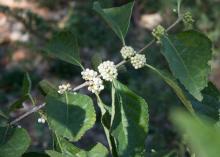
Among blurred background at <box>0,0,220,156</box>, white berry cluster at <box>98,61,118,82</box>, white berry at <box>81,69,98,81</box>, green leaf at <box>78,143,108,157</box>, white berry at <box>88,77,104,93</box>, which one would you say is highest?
blurred background at <box>0,0,220,156</box>

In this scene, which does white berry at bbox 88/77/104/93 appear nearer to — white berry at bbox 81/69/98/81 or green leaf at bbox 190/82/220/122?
white berry at bbox 81/69/98/81

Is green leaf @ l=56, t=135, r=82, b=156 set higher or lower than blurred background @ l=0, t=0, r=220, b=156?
lower

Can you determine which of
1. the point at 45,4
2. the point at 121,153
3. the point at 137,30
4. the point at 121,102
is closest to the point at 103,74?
the point at 121,102

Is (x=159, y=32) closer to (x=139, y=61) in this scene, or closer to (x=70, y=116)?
(x=139, y=61)

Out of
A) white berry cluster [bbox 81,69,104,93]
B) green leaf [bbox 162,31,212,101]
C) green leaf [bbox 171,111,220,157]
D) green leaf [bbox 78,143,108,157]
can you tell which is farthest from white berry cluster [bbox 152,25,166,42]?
green leaf [bbox 171,111,220,157]

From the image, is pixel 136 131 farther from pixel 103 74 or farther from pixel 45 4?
pixel 45 4

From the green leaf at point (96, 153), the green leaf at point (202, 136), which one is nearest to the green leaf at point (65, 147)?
the green leaf at point (96, 153)
